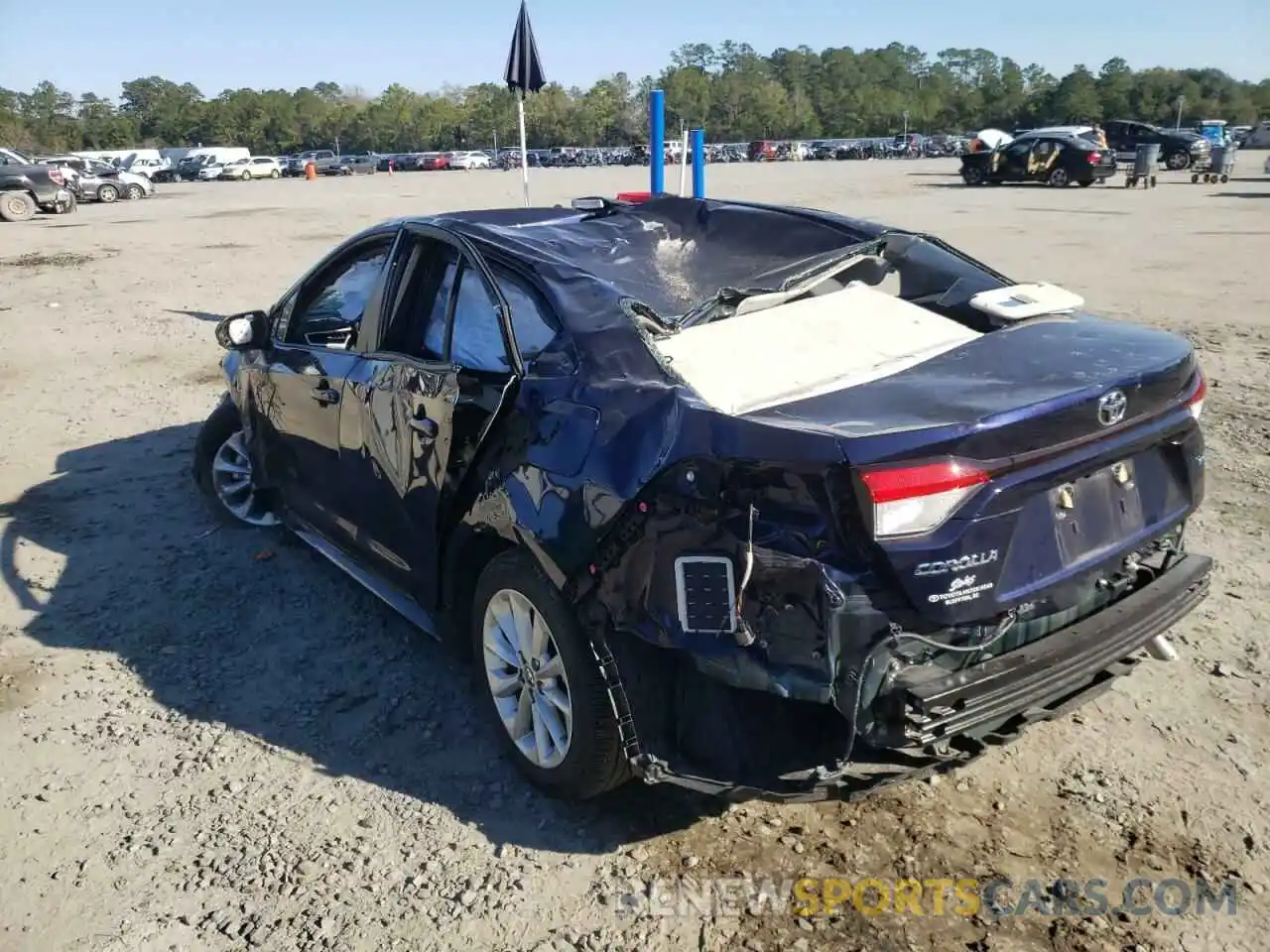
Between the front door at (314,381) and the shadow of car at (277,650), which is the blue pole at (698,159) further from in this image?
the front door at (314,381)

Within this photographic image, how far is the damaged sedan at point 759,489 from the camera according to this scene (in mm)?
2383

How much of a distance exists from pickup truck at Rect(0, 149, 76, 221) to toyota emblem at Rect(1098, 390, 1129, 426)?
31397 millimetres

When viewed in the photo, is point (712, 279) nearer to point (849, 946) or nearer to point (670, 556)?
point (670, 556)

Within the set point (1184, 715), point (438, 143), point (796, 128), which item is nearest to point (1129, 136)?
point (1184, 715)

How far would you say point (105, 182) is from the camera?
125 feet

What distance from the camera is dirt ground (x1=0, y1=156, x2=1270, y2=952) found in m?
2.72

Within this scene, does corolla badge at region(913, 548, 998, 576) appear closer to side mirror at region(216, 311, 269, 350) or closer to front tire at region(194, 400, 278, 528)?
side mirror at region(216, 311, 269, 350)

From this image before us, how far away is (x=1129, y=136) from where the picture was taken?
39625 millimetres

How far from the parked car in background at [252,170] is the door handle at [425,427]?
67.8 metres

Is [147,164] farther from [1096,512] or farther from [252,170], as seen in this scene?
[1096,512]

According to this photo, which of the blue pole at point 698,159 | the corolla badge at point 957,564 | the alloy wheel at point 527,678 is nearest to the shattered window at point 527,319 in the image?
the alloy wheel at point 527,678

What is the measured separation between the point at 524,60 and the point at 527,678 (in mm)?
10289

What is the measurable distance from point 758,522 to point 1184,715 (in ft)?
6.80

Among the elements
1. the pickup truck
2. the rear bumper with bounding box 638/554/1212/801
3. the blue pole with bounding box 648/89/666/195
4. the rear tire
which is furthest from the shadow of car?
the pickup truck
